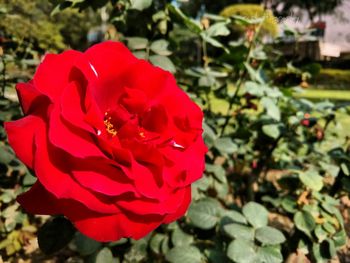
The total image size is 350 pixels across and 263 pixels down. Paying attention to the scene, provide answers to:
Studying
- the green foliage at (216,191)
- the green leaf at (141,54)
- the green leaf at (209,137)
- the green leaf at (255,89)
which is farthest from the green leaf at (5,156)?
the green leaf at (255,89)

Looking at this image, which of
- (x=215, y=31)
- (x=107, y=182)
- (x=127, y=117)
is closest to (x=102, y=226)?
(x=107, y=182)

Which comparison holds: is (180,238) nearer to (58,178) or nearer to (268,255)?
(268,255)

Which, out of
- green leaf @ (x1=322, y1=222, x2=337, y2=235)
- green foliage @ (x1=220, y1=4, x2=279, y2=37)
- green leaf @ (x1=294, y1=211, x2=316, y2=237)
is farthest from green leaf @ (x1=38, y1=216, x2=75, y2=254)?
green foliage @ (x1=220, y1=4, x2=279, y2=37)

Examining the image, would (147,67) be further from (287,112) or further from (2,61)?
(287,112)

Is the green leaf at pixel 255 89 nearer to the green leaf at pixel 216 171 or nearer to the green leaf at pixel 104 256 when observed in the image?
the green leaf at pixel 216 171

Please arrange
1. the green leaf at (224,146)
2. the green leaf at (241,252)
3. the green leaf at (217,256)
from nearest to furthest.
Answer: the green leaf at (241,252)
the green leaf at (217,256)
the green leaf at (224,146)

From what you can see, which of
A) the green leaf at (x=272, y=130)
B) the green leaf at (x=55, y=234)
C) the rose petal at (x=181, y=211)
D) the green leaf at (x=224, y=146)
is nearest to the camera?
the rose petal at (x=181, y=211)
